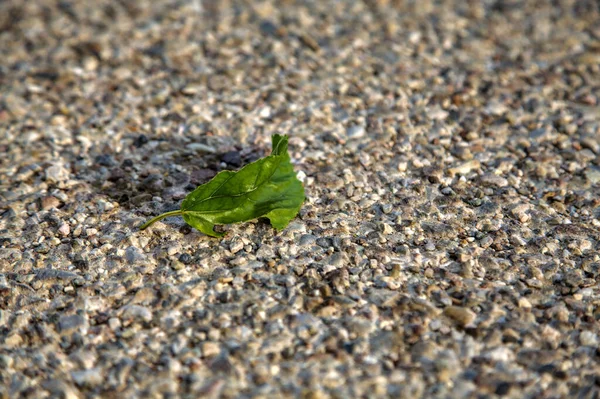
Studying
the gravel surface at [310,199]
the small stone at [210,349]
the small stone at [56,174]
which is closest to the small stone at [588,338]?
the gravel surface at [310,199]

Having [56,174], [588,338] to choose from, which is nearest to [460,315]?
[588,338]

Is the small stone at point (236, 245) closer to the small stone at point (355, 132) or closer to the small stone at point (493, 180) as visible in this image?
the small stone at point (355, 132)

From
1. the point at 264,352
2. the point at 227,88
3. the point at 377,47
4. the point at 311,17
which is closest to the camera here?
the point at 264,352

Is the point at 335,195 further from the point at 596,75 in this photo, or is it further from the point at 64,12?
the point at 64,12

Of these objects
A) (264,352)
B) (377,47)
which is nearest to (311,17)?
(377,47)

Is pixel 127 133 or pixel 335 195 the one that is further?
pixel 127 133

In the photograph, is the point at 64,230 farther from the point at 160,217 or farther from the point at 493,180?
the point at 493,180

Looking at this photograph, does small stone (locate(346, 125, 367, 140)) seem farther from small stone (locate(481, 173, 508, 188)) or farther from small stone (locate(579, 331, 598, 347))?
small stone (locate(579, 331, 598, 347))
